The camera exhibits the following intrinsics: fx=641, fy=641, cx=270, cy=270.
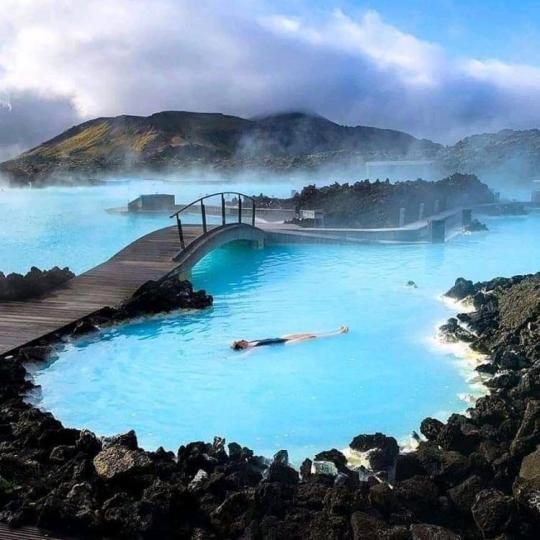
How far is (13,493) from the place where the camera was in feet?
12.9

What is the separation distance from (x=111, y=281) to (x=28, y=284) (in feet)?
4.64

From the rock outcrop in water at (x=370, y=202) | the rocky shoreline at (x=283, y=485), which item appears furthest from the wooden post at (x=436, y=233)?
the rocky shoreline at (x=283, y=485)

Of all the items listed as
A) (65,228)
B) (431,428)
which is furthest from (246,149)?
(431,428)

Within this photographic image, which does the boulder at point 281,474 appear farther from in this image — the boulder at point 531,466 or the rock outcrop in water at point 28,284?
the rock outcrop in water at point 28,284

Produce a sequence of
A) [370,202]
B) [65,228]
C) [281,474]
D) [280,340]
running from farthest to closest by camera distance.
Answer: [65,228] < [370,202] < [280,340] < [281,474]

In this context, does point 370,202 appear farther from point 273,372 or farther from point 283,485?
point 283,485

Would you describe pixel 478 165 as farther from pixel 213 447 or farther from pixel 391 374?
pixel 213 447

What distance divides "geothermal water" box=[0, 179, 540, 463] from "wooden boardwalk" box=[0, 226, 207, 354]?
1.84 ft

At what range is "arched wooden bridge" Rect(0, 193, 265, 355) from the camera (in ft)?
27.5

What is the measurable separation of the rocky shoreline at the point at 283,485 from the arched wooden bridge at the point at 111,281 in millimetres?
2503

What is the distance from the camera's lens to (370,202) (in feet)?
65.6

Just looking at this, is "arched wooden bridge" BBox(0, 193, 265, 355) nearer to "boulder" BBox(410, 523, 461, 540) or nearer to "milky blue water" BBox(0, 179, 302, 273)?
A: "milky blue water" BBox(0, 179, 302, 273)

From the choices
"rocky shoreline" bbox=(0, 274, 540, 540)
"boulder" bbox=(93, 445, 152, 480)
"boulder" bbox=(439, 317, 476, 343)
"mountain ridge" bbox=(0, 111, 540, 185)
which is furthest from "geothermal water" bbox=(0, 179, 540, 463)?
"mountain ridge" bbox=(0, 111, 540, 185)

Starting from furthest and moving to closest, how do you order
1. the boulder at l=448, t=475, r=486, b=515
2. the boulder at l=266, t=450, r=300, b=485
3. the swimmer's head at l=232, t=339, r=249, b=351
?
the swimmer's head at l=232, t=339, r=249, b=351, the boulder at l=266, t=450, r=300, b=485, the boulder at l=448, t=475, r=486, b=515
